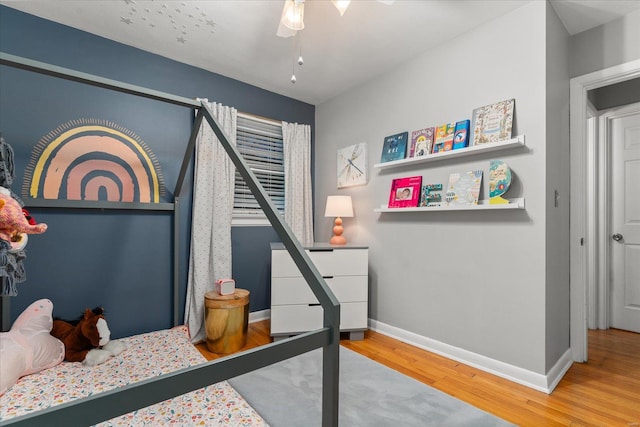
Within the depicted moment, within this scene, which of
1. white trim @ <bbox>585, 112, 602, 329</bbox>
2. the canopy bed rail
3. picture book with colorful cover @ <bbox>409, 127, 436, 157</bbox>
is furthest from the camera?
white trim @ <bbox>585, 112, 602, 329</bbox>

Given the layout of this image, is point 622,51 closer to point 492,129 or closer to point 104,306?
point 492,129

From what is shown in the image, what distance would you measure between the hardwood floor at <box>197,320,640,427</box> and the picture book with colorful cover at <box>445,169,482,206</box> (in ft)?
3.76

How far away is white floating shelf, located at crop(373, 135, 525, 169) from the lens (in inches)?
76.0

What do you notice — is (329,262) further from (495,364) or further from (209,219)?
(495,364)

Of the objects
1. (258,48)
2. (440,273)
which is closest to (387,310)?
(440,273)

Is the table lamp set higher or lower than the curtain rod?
lower

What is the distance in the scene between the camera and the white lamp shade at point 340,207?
2994 millimetres

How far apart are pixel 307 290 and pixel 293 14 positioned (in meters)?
1.98

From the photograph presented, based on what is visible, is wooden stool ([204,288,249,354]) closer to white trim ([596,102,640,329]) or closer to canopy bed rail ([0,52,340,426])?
canopy bed rail ([0,52,340,426])

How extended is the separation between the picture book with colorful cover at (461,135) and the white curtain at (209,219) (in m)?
1.89

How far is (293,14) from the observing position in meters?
1.72

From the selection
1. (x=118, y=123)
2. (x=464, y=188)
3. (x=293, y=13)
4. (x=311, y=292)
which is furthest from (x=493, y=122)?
(x=118, y=123)

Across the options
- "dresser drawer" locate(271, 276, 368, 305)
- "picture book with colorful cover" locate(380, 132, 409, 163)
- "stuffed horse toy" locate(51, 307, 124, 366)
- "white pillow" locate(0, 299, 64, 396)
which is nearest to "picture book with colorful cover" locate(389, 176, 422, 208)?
"picture book with colorful cover" locate(380, 132, 409, 163)

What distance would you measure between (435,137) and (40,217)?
285 cm
